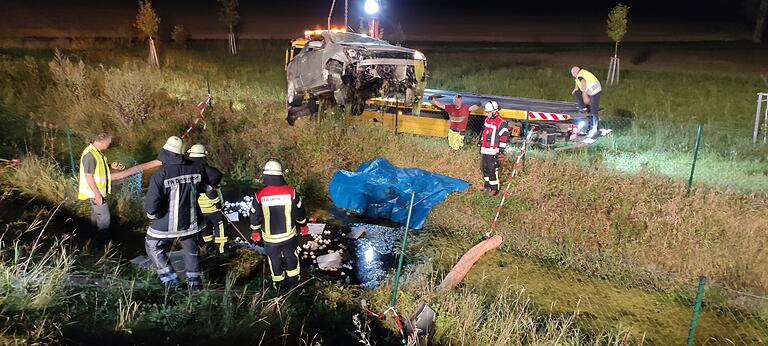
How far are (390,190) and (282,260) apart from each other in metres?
2.92

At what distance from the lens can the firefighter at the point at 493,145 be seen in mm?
7254

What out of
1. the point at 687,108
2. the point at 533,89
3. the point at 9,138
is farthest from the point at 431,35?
the point at 9,138

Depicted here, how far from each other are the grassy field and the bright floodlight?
8.77ft

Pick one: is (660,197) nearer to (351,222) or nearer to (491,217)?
(491,217)

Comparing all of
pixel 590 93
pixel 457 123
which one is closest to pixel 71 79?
pixel 457 123

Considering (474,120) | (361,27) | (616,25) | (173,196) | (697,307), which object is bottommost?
(697,307)

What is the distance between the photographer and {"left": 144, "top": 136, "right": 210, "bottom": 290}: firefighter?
178 inches

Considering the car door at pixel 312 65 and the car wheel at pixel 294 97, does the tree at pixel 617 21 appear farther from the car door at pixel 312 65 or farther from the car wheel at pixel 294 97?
the car door at pixel 312 65

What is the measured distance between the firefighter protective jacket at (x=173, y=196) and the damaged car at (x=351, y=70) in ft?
12.4

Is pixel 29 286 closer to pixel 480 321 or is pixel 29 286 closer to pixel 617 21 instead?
pixel 480 321

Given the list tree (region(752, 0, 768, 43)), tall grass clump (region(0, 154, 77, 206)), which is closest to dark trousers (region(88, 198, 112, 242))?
tall grass clump (region(0, 154, 77, 206))

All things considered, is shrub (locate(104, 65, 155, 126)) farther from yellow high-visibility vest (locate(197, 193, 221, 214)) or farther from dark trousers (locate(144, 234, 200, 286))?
dark trousers (locate(144, 234, 200, 286))

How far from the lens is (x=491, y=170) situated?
24.1 feet

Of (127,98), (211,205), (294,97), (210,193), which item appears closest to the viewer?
(210,193)
